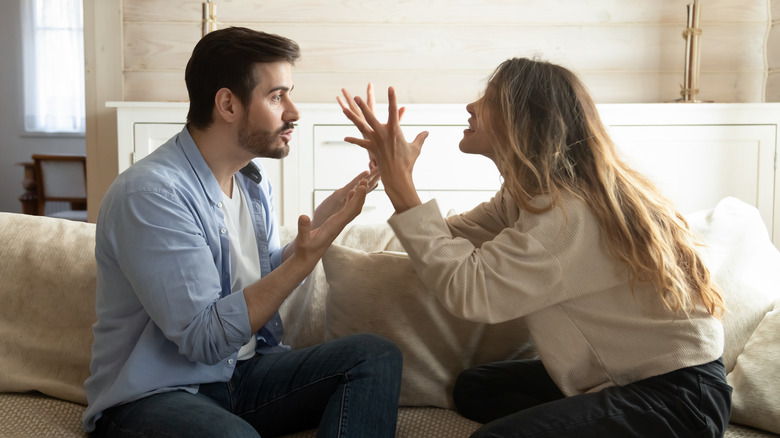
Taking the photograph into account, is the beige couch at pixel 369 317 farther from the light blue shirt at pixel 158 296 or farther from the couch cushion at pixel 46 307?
the light blue shirt at pixel 158 296

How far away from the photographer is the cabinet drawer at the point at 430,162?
2.86m

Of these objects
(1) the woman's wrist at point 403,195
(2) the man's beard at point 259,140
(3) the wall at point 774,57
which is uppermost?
(3) the wall at point 774,57

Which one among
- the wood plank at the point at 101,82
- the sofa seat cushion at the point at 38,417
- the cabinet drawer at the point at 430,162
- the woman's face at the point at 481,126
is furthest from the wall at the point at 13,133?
the woman's face at the point at 481,126

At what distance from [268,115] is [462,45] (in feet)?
6.42

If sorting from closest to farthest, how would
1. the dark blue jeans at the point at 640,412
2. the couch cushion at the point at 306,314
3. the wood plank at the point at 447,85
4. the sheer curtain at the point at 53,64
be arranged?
the dark blue jeans at the point at 640,412, the couch cushion at the point at 306,314, the wood plank at the point at 447,85, the sheer curtain at the point at 53,64

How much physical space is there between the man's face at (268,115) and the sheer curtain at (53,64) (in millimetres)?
6050

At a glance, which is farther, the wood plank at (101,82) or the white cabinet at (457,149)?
the wood plank at (101,82)

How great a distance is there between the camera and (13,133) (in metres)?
7.14

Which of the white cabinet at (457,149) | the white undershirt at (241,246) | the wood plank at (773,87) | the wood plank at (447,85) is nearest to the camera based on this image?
the white undershirt at (241,246)

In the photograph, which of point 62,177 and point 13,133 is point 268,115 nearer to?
point 62,177

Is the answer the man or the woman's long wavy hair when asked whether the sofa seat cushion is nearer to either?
the man

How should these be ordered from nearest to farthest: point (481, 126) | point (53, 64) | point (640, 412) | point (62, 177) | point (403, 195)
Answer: point (640, 412) → point (403, 195) → point (481, 126) → point (62, 177) → point (53, 64)

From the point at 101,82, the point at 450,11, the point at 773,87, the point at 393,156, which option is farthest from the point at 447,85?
the point at 393,156

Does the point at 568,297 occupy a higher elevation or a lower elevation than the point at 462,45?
lower
